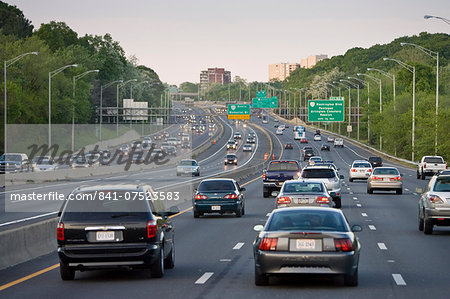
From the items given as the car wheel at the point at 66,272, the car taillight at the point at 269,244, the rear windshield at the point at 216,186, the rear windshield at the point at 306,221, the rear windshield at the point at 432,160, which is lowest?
the rear windshield at the point at 432,160

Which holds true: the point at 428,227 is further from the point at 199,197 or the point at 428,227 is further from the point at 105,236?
the point at 105,236

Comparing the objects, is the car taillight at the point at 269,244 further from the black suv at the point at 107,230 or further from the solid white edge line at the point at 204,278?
the black suv at the point at 107,230

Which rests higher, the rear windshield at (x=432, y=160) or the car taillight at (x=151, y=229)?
the car taillight at (x=151, y=229)

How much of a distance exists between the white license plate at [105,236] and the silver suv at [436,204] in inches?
459

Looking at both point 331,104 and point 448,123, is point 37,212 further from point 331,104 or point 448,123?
point 331,104

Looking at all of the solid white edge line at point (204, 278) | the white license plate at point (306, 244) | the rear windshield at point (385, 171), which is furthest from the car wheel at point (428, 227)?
the rear windshield at point (385, 171)

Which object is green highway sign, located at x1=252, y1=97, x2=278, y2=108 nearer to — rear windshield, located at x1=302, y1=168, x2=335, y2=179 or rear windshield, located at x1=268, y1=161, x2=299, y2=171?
rear windshield, located at x1=268, y1=161, x2=299, y2=171

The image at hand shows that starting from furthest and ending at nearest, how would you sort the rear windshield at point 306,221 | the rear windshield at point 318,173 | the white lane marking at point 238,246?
the rear windshield at point 318,173, the white lane marking at point 238,246, the rear windshield at point 306,221

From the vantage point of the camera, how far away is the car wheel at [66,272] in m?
14.7

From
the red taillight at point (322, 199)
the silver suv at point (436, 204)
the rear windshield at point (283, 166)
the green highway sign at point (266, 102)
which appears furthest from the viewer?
the green highway sign at point (266, 102)

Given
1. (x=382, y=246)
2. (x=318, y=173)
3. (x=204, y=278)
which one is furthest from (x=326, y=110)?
(x=204, y=278)

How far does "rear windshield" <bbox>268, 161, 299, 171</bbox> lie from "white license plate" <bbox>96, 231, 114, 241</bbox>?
3081cm

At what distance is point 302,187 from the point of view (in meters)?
27.5

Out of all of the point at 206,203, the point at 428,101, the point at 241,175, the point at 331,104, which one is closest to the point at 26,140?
the point at 241,175
